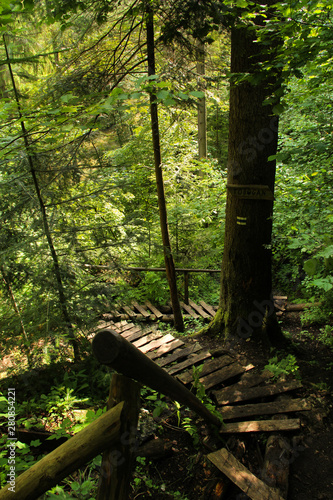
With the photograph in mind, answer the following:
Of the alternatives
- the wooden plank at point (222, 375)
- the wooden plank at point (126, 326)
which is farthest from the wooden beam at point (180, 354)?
the wooden plank at point (126, 326)

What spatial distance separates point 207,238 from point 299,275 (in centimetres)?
266

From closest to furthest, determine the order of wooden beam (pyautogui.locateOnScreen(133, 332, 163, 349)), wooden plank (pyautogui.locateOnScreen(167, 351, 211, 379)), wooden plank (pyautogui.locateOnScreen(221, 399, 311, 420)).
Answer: wooden plank (pyautogui.locateOnScreen(221, 399, 311, 420))
wooden plank (pyautogui.locateOnScreen(167, 351, 211, 379))
wooden beam (pyautogui.locateOnScreen(133, 332, 163, 349))

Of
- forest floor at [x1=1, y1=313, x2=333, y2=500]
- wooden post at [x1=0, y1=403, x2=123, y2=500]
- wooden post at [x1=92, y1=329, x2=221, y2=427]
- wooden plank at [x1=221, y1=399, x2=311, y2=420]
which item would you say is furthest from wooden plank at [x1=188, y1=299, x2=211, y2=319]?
wooden post at [x1=0, y1=403, x2=123, y2=500]

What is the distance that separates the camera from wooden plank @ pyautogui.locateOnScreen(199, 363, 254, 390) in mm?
3666

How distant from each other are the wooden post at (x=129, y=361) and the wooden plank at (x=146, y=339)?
3.06 meters

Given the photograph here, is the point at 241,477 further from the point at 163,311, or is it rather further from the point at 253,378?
the point at 163,311

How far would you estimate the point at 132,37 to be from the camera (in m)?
4.79

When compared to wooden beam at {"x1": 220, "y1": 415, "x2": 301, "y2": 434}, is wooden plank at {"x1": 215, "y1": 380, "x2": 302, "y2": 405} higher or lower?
lower

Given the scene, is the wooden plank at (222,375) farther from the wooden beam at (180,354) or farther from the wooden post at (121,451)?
the wooden post at (121,451)

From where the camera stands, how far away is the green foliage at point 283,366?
381cm

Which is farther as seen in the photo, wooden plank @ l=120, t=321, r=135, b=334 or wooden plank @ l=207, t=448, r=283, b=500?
wooden plank @ l=120, t=321, r=135, b=334

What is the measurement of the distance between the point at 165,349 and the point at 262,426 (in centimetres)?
218

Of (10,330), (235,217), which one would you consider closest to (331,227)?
(235,217)

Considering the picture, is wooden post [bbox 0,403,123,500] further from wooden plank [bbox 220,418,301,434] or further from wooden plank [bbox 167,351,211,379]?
wooden plank [bbox 167,351,211,379]
